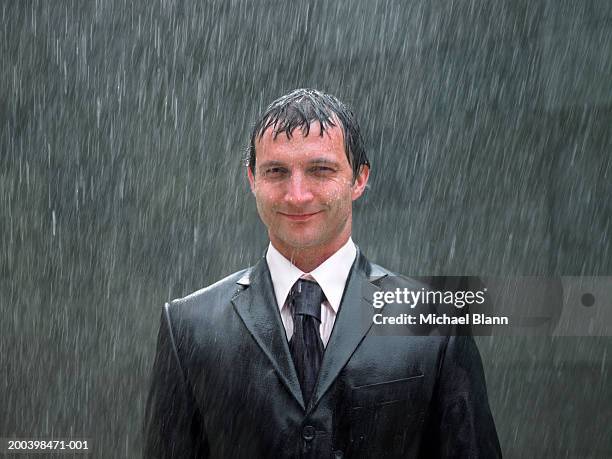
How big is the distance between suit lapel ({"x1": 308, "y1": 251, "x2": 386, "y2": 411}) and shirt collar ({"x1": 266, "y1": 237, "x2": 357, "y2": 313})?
25 millimetres

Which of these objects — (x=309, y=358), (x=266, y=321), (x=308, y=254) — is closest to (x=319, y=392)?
(x=309, y=358)

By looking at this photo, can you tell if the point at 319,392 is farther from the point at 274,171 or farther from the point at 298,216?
the point at 274,171

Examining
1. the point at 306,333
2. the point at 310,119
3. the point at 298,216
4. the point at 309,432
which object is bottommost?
the point at 309,432

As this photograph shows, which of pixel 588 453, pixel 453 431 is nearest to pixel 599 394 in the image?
pixel 588 453

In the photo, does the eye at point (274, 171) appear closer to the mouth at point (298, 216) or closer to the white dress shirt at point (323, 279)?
the mouth at point (298, 216)

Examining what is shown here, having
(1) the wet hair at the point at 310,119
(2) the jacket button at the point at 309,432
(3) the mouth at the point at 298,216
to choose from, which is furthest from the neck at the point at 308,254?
(2) the jacket button at the point at 309,432

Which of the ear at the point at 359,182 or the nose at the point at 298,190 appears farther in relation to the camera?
the ear at the point at 359,182

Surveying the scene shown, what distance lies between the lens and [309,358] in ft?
6.07

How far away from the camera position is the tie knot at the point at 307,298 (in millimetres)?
1895

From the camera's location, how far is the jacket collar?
1812mm

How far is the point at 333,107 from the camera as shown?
6.27 feet

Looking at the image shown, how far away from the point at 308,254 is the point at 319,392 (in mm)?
380

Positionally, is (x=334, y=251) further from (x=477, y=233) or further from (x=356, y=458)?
(x=477, y=233)

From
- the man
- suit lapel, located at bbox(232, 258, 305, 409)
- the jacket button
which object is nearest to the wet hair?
the man
